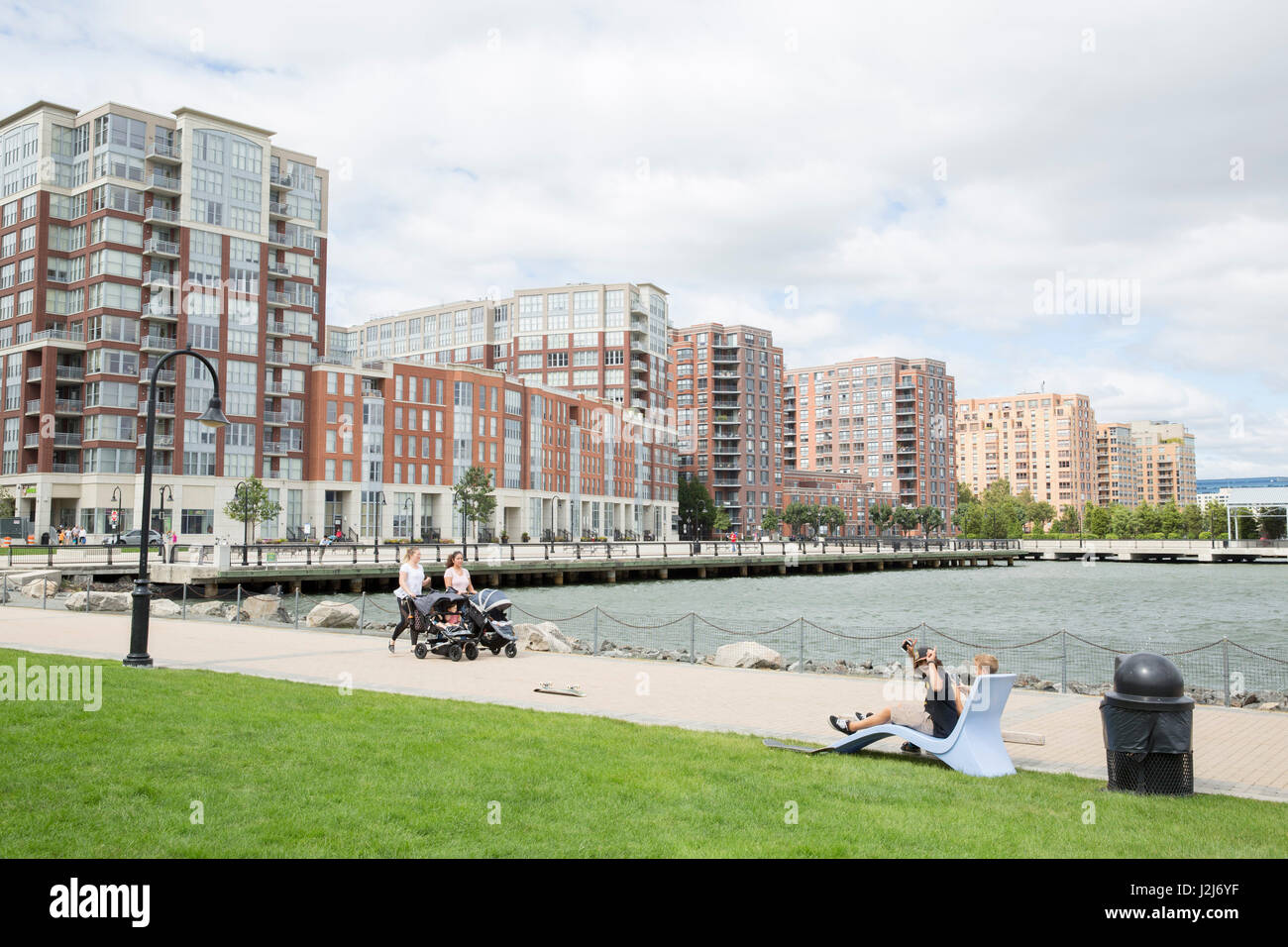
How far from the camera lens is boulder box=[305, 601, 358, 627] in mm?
24984

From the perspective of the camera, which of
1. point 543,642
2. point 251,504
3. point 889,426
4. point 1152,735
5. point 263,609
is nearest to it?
point 1152,735

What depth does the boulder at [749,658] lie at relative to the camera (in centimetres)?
1778

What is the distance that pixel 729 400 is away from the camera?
154 metres

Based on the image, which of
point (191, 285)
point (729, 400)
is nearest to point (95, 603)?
point (191, 285)

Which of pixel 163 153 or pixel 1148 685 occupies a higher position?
pixel 163 153

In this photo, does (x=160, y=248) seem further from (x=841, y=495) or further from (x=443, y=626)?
(x=841, y=495)

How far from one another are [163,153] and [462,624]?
73.4m

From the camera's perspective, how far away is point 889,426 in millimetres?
182125

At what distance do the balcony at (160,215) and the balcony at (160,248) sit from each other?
1.41m

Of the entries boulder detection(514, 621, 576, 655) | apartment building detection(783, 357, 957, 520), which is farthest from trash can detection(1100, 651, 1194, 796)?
apartment building detection(783, 357, 957, 520)

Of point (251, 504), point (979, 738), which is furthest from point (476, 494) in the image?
point (979, 738)

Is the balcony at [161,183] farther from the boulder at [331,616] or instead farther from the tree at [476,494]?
the boulder at [331,616]

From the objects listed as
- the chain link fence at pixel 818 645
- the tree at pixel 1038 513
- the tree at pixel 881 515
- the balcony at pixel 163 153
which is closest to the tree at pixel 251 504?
the balcony at pixel 163 153
